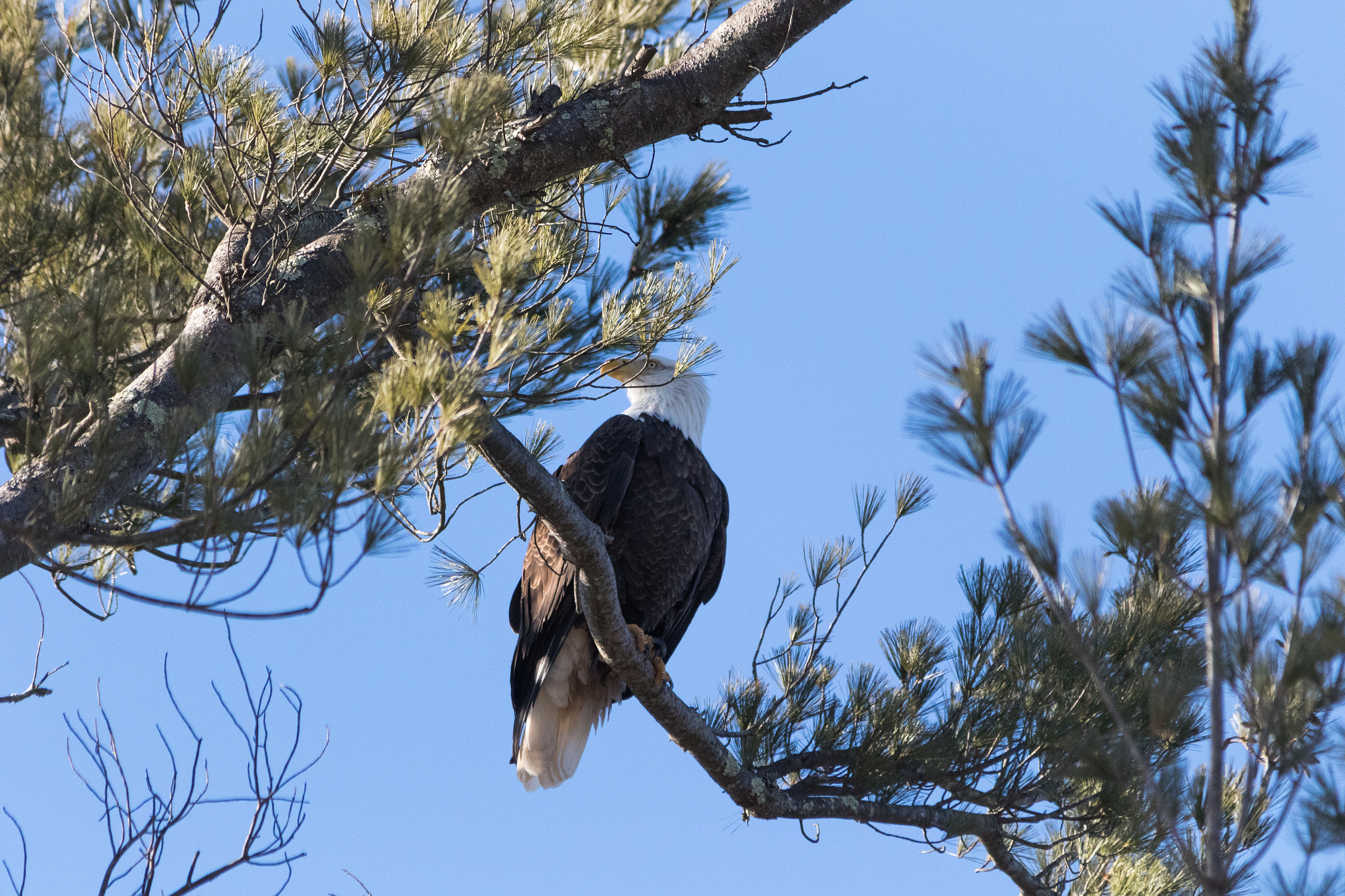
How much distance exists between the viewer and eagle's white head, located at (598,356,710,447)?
345 cm

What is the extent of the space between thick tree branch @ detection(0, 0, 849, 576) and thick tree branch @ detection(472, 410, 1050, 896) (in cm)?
69

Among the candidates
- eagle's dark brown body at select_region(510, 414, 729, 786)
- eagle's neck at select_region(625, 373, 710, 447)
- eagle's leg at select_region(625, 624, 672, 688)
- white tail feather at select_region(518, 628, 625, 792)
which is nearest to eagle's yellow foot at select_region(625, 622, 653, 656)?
eagle's leg at select_region(625, 624, 672, 688)

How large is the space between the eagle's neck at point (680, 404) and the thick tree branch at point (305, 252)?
48.6 inches

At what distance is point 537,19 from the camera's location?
7.31 feet

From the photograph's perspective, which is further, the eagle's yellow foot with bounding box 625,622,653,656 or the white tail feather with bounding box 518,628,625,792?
the white tail feather with bounding box 518,628,625,792

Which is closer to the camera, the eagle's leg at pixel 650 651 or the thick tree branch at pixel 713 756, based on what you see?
the thick tree branch at pixel 713 756

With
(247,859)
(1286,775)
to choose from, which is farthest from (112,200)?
(1286,775)

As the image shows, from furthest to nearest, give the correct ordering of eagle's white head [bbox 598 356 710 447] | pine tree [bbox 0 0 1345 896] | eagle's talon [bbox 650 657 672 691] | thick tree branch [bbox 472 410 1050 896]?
eagle's white head [bbox 598 356 710 447], eagle's talon [bbox 650 657 672 691], thick tree branch [bbox 472 410 1050 896], pine tree [bbox 0 0 1345 896]

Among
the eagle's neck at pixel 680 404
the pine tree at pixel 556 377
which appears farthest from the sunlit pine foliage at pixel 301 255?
the eagle's neck at pixel 680 404

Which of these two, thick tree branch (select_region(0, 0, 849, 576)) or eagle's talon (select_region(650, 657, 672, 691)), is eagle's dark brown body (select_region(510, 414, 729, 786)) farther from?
thick tree branch (select_region(0, 0, 849, 576))

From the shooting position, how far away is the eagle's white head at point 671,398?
3449 mm

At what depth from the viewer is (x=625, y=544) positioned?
120 inches

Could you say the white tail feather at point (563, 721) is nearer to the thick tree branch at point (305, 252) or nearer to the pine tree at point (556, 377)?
the pine tree at point (556, 377)

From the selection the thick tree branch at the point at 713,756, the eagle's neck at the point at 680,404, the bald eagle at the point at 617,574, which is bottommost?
the thick tree branch at the point at 713,756
